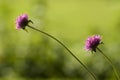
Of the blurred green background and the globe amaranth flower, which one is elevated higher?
the blurred green background

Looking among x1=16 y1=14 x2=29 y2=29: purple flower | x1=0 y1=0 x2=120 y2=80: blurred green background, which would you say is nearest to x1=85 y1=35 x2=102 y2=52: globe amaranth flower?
x1=16 y1=14 x2=29 y2=29: purple flower

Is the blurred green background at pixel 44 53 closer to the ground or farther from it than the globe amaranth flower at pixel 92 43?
farther from it

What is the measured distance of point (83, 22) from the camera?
26.2 feet

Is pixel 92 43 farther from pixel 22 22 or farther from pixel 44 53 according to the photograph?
pixel 44 53

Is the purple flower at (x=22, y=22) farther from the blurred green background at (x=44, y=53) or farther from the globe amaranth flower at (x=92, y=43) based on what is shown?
the blurred green background at (x=44, y=53)

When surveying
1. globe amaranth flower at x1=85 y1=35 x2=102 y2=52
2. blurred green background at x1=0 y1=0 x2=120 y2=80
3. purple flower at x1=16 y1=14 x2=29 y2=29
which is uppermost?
blurred green background at x1=0 y1=0 x2=120 y2=80

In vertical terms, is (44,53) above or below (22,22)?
above

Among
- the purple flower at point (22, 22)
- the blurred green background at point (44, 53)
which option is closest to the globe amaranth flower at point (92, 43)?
the purple flower at point (22, 22)

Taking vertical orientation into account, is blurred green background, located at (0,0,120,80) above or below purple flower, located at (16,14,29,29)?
above

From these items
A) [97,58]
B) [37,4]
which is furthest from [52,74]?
[37,4]

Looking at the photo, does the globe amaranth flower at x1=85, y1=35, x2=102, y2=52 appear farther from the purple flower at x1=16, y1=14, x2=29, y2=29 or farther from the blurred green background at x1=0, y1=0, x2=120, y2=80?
the blurred green background at x1=0, y1=0, x2=120, y2=80

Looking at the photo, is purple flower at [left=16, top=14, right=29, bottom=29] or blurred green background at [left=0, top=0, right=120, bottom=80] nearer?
purple flower at [left=16, top=14, right=29, bottom=29]

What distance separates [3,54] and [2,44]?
6.5 inches

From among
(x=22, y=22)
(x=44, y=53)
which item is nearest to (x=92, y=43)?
(x=22, y=22)
